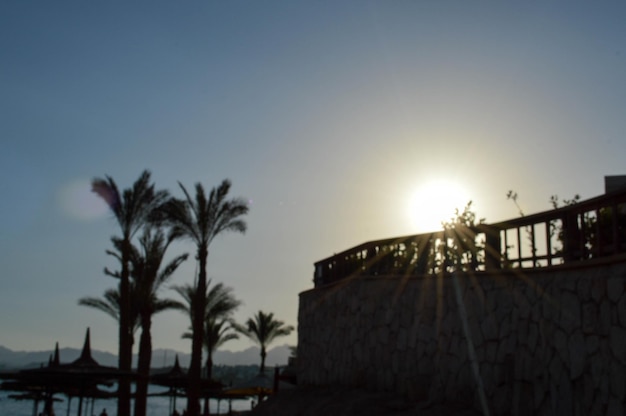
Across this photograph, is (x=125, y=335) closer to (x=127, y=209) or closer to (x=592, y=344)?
(x=127, y=209)

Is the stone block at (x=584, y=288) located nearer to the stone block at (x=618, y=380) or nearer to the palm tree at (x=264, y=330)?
the stone block at (x=618, y=380)

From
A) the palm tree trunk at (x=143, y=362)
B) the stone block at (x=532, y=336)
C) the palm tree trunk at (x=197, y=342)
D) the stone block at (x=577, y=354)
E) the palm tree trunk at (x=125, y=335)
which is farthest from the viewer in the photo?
the palm tree trunk at (x=143, y=362)

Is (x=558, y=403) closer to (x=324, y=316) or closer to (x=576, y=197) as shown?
(x=324, y=316)

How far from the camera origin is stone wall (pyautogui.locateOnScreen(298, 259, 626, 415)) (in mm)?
9672

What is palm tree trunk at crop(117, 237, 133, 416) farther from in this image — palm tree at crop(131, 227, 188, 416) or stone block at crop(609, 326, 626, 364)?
stone block at crop(609, 326, 626, 364)

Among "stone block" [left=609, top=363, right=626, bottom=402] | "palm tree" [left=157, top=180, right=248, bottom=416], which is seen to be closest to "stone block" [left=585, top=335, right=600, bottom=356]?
"stone block" [left=609, top=363, right=626, bottom=402]

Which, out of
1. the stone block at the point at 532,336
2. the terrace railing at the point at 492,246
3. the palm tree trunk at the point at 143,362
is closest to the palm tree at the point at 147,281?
the palm tree trunk at the point at 143,362

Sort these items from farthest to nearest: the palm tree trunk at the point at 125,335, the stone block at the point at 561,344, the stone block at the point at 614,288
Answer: the palm tree trunk at the point at 125,335 → the stone block at the point at 561,344 → the stone block at the point at 614,288

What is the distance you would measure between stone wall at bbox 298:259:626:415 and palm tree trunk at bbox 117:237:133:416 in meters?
12.9

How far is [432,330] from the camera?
50.1ft

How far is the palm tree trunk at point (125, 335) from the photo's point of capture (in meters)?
30.7

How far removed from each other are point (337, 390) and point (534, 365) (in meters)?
8.83

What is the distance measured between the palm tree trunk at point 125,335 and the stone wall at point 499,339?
12.9 m

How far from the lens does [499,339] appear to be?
12602mm
